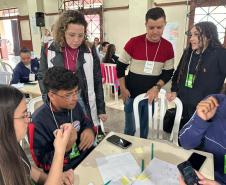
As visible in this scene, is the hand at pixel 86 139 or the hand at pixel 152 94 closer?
the hand at pixel 86 139

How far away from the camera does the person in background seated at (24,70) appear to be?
3225 mm

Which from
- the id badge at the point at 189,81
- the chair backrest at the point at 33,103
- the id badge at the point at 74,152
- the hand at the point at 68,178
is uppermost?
the id badge at the point at 189,81

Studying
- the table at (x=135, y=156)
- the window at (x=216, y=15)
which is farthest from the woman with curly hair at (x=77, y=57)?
the window at (x=216, y=15)

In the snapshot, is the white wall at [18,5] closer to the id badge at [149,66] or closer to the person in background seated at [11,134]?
the id badge at [149,66]

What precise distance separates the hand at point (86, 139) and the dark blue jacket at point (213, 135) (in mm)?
579

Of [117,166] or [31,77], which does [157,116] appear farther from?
[31,77]

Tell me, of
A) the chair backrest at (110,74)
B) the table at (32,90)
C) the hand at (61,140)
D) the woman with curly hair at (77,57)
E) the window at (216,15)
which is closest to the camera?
the hand at (61,140)

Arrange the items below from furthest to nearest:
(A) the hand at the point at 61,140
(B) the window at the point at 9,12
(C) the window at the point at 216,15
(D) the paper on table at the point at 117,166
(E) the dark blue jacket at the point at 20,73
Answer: (B) the window at the point at 9,12 → (C) the window at the point at 216,15 → (E) the dark blue jacket at the point at 20,73 → (D) the paper on table at the point at 117,166 → (A) the hand at the point at 61,140

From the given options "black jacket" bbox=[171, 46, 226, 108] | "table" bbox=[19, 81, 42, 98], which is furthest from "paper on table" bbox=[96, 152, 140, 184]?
"table" bbox=[19, 81, 42, 98]

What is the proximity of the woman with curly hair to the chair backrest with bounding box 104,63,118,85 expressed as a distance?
2.22 m

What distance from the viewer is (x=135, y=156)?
1.25m

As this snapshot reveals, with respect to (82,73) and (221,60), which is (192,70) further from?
(82,73)

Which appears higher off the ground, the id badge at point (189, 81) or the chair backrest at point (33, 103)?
the id badge at point (189, 81)

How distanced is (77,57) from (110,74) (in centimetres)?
247
